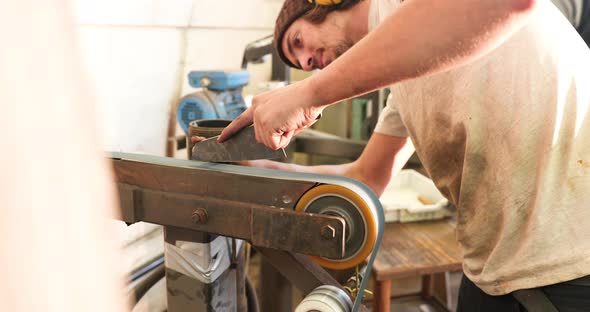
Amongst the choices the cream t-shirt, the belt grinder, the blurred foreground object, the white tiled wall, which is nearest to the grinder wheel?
the belt grinder

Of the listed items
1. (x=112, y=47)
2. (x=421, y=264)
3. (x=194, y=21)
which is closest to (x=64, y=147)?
(x=421, y=264)

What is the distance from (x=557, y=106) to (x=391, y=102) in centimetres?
43

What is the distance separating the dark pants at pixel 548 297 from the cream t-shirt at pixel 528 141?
23 millimetres

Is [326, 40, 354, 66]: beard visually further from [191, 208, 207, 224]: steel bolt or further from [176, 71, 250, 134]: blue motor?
[176, 71, 250, 134]: blue motor

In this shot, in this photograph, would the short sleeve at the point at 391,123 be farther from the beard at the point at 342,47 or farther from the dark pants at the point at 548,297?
the dark pants at the point at 548,297

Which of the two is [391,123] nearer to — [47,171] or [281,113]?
[281,113]

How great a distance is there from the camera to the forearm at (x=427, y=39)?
573 millimetres

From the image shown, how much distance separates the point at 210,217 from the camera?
757 mm

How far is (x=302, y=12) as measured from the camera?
3.93 ft

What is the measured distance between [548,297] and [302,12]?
0.84 metres

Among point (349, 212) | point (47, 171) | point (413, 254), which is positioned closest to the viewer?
point (47, 171)

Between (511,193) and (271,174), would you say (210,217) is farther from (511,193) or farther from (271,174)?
(511,193)

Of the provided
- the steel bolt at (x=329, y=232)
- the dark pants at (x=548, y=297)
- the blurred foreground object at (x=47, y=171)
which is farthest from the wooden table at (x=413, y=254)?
the blurred foreground object at (x=47, y=171)

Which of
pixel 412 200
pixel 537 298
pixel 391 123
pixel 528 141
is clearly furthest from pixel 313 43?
pixel 412 200
